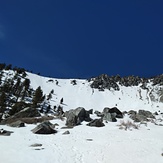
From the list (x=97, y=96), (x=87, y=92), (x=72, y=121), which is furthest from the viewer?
(x=87, y=92)

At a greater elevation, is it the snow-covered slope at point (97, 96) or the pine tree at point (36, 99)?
the snow-covered slope at point (97, 96)

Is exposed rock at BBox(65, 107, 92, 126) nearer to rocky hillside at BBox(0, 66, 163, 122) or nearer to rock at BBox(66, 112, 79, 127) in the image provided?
rock at BBox(66, 112, 79, 127)

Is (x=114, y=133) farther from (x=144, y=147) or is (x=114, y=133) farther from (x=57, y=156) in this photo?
(x=57, y=156)

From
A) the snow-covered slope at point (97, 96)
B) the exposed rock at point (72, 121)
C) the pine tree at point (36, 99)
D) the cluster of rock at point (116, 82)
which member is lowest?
the exposed rock at point (72, 121)

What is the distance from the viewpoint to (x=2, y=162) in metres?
7.50

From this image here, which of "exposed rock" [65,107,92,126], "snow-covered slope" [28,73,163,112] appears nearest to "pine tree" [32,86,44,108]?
"snow-covered slope" [28,73,163,112]

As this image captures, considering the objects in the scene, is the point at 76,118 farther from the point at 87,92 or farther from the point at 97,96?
the point at 87,92

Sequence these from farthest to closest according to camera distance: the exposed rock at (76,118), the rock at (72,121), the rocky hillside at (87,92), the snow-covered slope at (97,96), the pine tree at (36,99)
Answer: the snow-covered slope at (97,96) → the rocky hillside at (87,92) → the pine tree at (36,99) → the exposed rock at (76,118) → the rock at (72,121)

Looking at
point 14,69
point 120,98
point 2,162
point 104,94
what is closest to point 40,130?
point 2,162

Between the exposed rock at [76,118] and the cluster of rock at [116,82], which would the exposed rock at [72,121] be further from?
the cluster of rock at [116,82]

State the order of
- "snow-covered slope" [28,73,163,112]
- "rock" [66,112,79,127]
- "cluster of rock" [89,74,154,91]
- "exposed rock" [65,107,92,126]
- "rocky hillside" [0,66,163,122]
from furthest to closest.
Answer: "cluster of rock" [89,74,154,91] < "snow-covered slope" [28,73,163,112] < "rocky hillside" [0,66,163,122] < "exposed rock" [65,107,92,126] < "rock" [66,112,79,127]

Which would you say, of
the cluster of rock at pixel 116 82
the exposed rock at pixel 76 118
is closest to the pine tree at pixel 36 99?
the exposed rock at pixel 76 118

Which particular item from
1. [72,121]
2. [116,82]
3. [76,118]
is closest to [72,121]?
[72,121]

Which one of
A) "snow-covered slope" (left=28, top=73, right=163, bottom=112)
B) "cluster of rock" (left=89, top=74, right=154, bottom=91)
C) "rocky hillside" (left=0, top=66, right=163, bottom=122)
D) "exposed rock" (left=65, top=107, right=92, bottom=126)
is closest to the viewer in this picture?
"exposed rock" (left=65, top=107, right=92, bottom=126)
